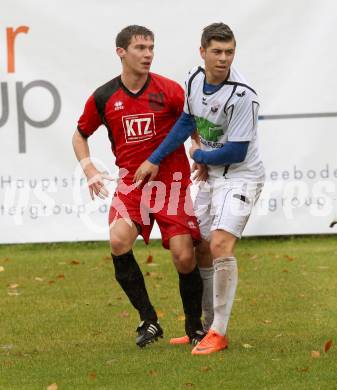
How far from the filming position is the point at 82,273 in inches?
439

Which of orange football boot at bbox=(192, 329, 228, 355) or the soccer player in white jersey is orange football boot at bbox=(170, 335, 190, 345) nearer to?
the soccer player in white jersey

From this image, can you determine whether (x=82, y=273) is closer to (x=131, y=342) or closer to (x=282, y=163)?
(x=282, y=163)

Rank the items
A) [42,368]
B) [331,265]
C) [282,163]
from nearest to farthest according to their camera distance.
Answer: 1. [42,368]
2. [331,265]
3. [282,163]

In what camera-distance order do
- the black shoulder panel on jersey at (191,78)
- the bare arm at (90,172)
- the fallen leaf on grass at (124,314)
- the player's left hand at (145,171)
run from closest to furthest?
the black shoulder panel on jersey at (191,78) < the player's left hand at (145,171) < the bare arm at (90,172) < the fallen leaf on grass at (124,314)

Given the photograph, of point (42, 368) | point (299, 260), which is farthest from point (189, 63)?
point (42, 368)

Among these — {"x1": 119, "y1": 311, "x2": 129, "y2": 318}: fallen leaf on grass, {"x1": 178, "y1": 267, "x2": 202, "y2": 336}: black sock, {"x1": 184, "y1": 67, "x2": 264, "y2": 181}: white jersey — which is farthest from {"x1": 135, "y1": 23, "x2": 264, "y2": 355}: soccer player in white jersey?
{"x1": 119, "y1": 311, "x2": 129, "y2": 318}: fallen leaf on grass

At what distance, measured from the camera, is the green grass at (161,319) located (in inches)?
255

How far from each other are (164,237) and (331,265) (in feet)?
12.5

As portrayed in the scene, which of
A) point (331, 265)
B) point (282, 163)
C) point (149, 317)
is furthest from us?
point (282, 163)

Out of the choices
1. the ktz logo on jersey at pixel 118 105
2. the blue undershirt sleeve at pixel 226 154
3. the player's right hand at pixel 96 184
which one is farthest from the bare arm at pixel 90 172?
the blue undershirt sleeve at pixel 226 154

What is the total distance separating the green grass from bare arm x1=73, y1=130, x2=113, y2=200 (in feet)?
3.39

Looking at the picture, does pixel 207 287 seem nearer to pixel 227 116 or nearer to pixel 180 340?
pixel 180 340

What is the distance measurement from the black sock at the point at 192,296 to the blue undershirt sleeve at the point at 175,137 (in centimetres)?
78

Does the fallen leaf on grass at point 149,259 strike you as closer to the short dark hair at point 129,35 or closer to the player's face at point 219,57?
the short dark hair at point 129,35
